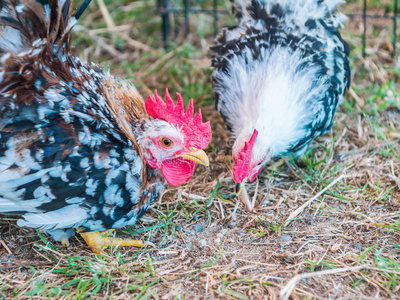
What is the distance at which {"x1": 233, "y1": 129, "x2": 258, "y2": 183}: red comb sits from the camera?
2.99 meters

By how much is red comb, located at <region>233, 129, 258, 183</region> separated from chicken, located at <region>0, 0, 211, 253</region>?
346 millimetres

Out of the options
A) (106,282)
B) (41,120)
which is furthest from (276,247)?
(41,120)

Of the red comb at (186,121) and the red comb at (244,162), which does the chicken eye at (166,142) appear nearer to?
the red comb at (186,121)

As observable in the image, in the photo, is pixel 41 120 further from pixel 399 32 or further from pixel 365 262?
pixel 399 32

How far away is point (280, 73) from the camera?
11.3 ft

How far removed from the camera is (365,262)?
269 centimetres

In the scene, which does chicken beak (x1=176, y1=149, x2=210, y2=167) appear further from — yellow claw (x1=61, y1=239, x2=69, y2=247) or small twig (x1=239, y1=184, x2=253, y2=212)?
yellow claw (x1=61, y1=239, x2=69, y2=247)

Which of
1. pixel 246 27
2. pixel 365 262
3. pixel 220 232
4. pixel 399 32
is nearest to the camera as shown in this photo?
pixel 365 262

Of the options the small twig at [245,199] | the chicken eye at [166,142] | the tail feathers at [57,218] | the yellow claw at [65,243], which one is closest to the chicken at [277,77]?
the small twig at [245,199]

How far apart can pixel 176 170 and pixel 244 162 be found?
0.51 metres

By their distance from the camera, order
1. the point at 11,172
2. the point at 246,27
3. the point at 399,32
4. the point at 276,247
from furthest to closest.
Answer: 1. the point at 399,32
2. the point at 246,27
3. the point at 276,247
4. the point at 11,172

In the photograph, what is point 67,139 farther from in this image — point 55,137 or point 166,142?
point 166,142

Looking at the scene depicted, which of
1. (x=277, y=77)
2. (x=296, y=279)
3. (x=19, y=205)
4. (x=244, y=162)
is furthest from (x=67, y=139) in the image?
(x=277, y=77)

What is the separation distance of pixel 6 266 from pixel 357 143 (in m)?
3.19
